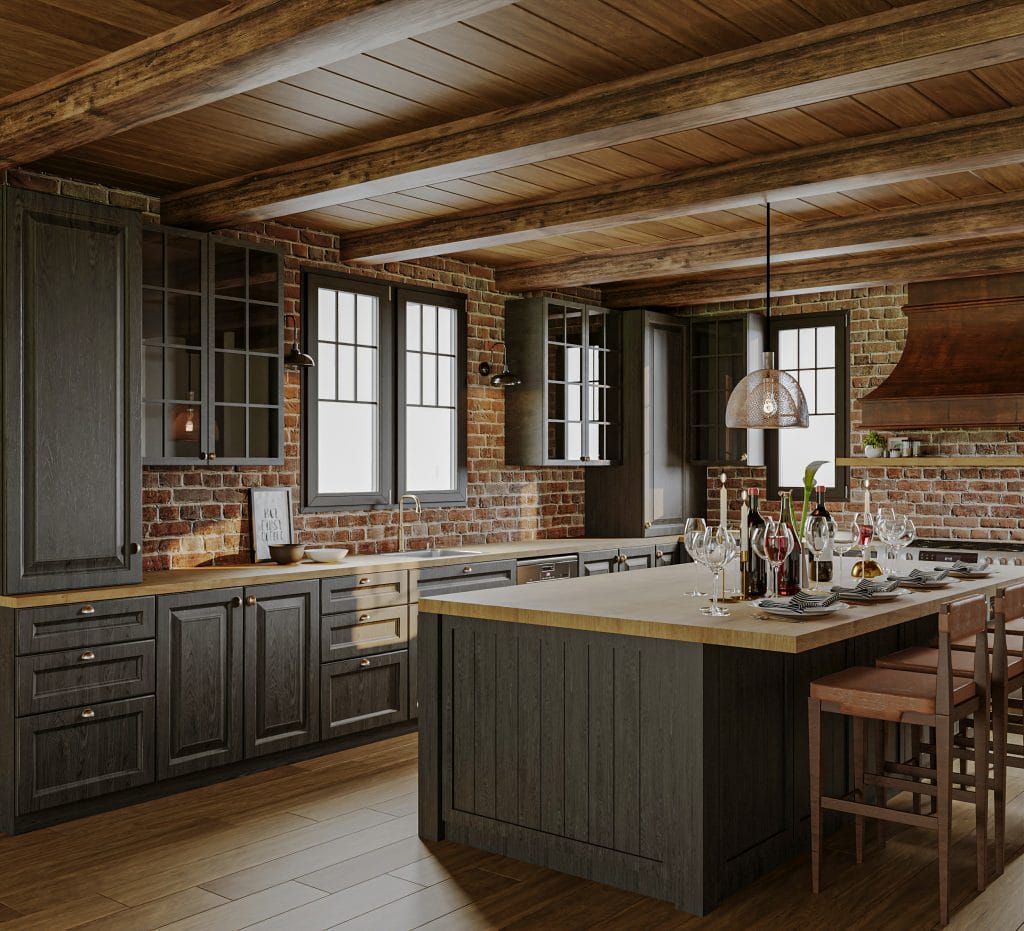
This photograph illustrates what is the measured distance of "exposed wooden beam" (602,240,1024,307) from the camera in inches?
263

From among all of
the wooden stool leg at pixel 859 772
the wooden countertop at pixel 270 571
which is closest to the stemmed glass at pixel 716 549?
the wooden stool leg at pixel 859 772

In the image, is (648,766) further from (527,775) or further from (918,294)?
(918,294)

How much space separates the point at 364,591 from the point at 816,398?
13.5 feet

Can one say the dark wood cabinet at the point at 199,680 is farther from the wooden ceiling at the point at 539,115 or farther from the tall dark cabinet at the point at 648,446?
the tall dark cabinet at the point at 648,446

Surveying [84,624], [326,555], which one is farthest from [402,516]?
[84,624]

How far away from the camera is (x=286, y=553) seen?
18.9 ft

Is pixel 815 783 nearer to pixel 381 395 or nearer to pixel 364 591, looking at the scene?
pixel 364 591

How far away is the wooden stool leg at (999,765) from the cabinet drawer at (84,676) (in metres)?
3.46

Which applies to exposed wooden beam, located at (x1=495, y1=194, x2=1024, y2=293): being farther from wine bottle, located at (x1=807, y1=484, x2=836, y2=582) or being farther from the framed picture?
the framed picture

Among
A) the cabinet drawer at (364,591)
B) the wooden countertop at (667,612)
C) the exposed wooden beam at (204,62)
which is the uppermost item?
the exposed wooden beam at (204,62)

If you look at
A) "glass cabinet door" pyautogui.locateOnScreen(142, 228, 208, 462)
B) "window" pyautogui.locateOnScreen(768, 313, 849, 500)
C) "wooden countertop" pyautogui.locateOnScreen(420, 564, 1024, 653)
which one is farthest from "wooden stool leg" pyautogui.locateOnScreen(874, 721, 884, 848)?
"window" pyautogui.locateOnScreen(768, 313, 849, 500)

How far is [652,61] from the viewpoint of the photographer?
3.72 metres

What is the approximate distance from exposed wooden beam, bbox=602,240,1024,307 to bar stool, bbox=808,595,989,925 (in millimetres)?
3616

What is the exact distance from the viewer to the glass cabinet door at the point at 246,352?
552cm
